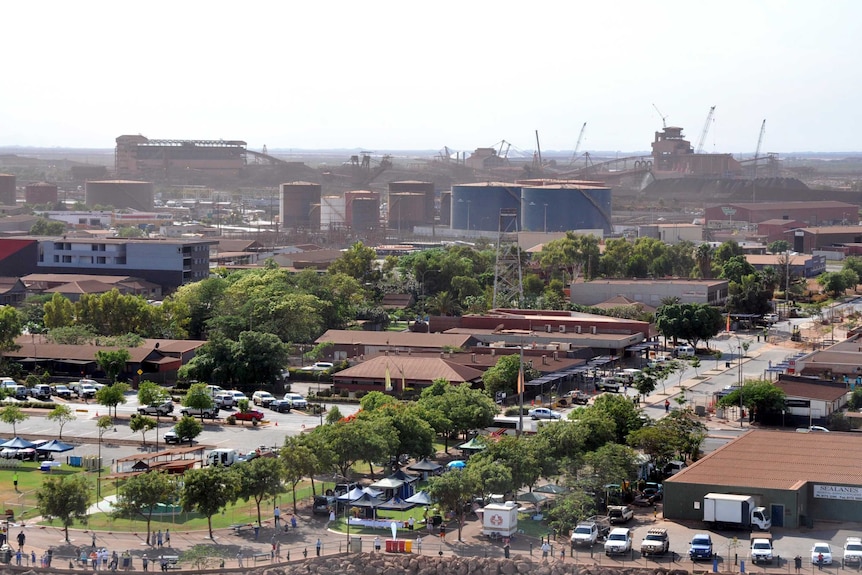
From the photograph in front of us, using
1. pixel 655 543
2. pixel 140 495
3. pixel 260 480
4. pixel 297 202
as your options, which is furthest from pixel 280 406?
pixel 297 202

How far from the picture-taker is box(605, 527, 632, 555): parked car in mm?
18234

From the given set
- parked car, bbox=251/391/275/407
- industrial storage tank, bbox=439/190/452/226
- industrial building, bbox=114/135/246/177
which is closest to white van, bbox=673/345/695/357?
parked car, bbox=251/391/275/407

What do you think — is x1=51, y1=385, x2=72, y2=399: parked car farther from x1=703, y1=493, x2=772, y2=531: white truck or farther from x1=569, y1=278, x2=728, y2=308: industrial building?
x1=569, y1=278, x2=728, y2=308: industrial building

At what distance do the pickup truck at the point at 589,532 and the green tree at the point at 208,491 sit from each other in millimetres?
4675

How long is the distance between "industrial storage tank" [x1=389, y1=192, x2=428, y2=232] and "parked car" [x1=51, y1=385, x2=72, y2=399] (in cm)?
6146

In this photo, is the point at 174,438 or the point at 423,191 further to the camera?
the point at 423,191

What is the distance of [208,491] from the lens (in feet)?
63.4

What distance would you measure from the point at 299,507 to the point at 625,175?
113606mm

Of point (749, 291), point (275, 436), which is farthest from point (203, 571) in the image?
point (749, 291)

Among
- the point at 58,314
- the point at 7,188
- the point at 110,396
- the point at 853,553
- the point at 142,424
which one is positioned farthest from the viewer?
the point at 7,188

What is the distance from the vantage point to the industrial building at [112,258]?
48250 mm

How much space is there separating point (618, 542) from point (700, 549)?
1.05 meters

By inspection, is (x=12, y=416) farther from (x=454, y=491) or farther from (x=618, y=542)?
(x=618, y=542)

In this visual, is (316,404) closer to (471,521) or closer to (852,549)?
(471,521)
